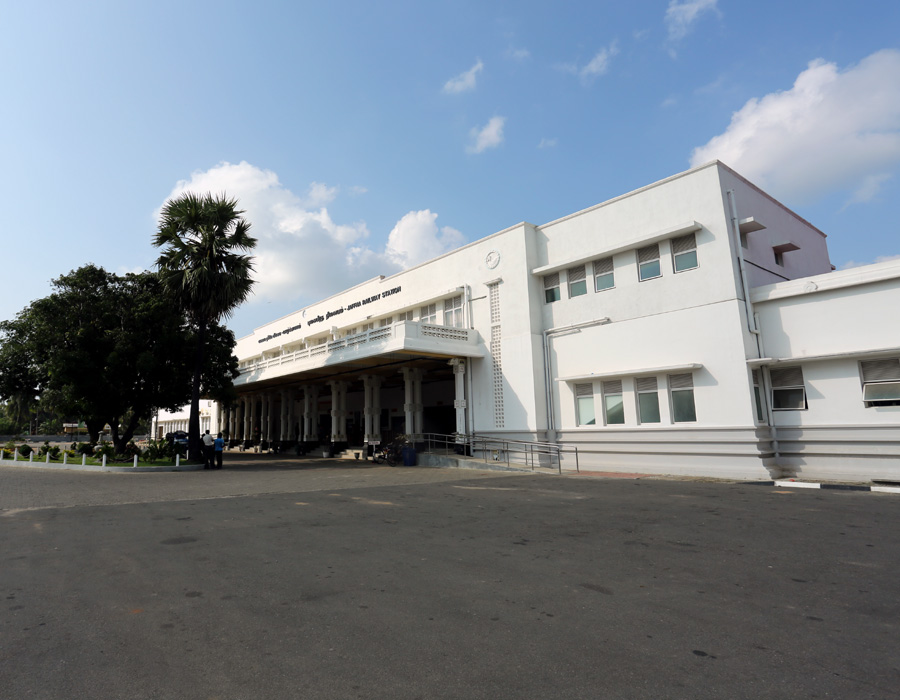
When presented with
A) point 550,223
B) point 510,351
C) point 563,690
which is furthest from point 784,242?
point 563,690

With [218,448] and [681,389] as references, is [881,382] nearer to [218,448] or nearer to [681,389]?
[681,389]

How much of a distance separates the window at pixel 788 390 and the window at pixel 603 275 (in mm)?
6434

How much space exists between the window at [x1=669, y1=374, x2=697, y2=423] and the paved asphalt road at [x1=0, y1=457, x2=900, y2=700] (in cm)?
790

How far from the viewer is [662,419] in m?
18.3

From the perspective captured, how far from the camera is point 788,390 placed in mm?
16688

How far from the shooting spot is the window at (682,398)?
17797 mm

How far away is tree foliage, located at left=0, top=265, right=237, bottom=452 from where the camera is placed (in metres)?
23.2

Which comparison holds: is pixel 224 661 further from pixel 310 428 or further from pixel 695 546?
pixel 310 428

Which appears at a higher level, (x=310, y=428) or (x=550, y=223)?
(x=550, y=223)

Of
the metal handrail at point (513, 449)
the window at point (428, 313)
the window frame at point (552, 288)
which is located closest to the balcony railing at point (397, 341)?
the window at point (428, 313)

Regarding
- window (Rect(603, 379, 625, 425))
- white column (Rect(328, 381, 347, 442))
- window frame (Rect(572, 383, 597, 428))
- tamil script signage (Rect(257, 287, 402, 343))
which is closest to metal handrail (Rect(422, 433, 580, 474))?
window frame (Rect(572, 383, 597, 428))

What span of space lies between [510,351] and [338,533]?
1561 cm

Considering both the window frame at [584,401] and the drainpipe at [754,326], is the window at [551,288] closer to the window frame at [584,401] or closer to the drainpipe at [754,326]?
the window frame at [584,401]

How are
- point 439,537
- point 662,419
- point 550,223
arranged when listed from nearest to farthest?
point 439,537
point 662,419
point 550,223
